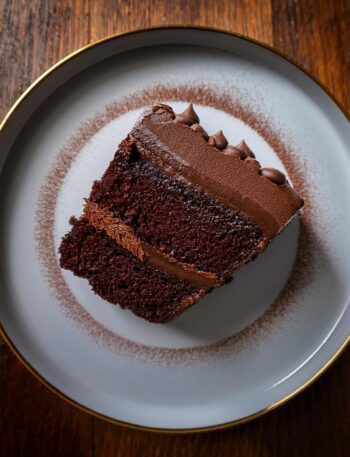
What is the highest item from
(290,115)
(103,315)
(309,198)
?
(290,115)

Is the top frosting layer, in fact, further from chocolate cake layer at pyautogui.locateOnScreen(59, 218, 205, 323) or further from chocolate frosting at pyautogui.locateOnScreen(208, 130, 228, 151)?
chocolate cake layer at pyautogui.locateOnScreen(59, 218, 205, 323)

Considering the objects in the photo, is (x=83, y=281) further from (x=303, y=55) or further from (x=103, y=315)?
(x=303, y=55)

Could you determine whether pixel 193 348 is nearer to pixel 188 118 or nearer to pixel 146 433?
pixel 146 433

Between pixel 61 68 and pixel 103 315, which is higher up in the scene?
pixel 61 68

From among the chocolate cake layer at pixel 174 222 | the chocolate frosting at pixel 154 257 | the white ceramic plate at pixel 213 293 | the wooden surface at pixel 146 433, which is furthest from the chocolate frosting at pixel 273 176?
the wooden surface at pixel 146 433

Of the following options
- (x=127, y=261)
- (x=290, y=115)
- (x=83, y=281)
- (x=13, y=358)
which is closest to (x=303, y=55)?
(x=290, y=115)
